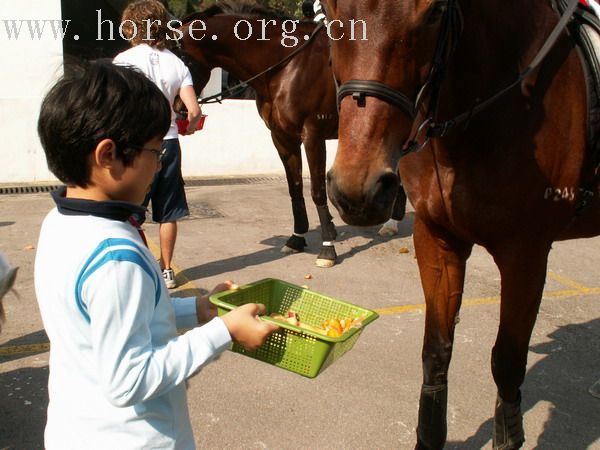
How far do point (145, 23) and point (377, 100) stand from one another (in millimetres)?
3023

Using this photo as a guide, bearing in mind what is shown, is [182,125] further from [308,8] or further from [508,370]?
[508,370]

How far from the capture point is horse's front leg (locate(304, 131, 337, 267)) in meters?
5.41

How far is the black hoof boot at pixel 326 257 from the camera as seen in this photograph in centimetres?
536

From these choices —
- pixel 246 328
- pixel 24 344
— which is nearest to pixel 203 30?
pixel 24 344

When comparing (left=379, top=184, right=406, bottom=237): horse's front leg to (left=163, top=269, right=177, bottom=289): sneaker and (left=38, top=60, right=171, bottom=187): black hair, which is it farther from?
(left=38, top=60, right=171, bottom=187): black hair

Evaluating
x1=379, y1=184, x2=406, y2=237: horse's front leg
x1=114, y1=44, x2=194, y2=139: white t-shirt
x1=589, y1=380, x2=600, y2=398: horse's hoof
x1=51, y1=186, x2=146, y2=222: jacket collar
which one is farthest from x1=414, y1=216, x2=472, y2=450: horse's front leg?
x1=379, y1=184, x2=406, y2=237: horse's front leg

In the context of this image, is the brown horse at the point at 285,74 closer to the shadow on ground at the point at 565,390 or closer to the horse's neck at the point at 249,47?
the horse's neck at the point at 249,47

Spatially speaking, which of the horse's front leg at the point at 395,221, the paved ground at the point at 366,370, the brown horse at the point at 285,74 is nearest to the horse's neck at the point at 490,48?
the paved ground at the point at 366,370

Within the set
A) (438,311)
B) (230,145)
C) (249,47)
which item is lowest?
(438,311)

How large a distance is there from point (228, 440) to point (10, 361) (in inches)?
57.9

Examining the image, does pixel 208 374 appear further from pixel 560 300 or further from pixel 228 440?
pixel 560 300

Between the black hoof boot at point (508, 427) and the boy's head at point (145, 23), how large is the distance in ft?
10.9

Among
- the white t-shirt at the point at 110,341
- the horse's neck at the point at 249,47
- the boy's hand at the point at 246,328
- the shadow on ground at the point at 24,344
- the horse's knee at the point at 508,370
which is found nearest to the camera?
the white t-shirt at the point at 110,341

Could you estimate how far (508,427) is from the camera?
2.59 metres
